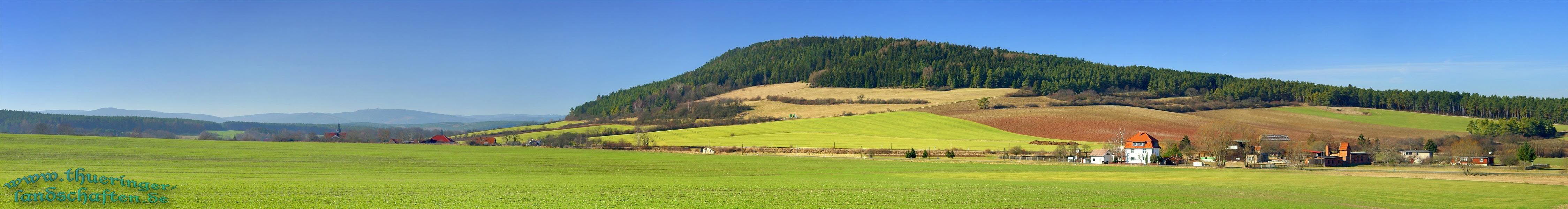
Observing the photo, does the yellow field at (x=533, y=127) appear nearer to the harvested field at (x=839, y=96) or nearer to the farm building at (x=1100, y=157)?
the harvested field at (x=839, y=96)

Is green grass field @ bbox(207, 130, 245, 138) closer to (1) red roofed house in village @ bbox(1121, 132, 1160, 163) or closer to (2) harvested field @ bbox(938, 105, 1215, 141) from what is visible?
(2) harvested field @ bbox(938, 105, 1215, 141)

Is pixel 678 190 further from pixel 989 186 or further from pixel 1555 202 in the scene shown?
pixel 1555 202

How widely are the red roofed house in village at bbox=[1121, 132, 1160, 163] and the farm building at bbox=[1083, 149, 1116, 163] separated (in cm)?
150

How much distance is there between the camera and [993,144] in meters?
89.8

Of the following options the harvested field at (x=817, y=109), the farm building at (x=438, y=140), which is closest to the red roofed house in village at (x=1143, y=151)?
the harvested field at (x=817, y=109)

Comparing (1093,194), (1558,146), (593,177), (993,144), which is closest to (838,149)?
(993,144)

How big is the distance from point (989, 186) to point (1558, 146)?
95001 millimetres

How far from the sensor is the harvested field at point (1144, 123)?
108625 millimetres

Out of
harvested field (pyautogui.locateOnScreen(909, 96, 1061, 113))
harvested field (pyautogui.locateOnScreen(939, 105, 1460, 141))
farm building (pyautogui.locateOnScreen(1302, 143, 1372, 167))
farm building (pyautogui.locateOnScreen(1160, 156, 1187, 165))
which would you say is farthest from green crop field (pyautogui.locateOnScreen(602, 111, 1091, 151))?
farm building (pyautogui.locateOnScreen(1302, 143, 1372, 167))

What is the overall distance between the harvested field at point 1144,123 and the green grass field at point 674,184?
2006 inches

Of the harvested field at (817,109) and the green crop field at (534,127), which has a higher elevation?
the harvested field at (817,109)

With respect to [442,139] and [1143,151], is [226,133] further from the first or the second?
[1143,151]

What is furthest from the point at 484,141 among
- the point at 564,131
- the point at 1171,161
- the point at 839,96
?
the point at 1171,161

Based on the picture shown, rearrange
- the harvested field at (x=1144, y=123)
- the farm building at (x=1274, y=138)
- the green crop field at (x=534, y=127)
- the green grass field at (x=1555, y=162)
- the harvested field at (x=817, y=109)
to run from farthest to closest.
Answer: the harvested field at (x=817, y=109) → the green crop field at (x=534, y=127) → the harvested field at (x=1144, y=123) → the farm building at (x=1274, y=138) → the green grass field at (x=1555, y=162)
